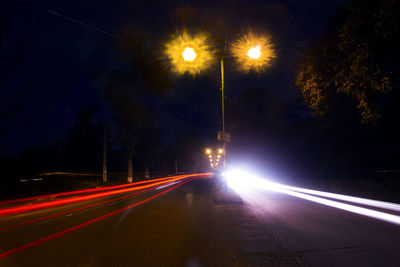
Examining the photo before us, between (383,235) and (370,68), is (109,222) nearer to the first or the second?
(383,235)

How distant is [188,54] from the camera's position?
10.3m

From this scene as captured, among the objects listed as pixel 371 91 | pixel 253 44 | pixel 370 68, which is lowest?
pixel 371 91

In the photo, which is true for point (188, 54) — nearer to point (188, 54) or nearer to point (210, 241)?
point (188, 54)

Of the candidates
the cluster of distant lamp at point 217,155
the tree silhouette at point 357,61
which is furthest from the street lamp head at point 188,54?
the tree silhouette at point 357,61

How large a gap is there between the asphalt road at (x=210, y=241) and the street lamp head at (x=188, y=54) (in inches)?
248

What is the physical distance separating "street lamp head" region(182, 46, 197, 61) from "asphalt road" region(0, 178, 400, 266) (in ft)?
20.6

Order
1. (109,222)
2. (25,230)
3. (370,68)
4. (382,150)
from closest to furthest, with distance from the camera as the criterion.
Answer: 1. (25,230)
2. (109,222)
3. (370,68)
4. (382,150)

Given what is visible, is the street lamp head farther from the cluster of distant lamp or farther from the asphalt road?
the asphalt road

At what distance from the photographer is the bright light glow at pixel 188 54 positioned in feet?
33.4

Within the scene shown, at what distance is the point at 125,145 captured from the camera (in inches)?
1634

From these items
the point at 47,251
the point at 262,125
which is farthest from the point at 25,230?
the point at 262,125

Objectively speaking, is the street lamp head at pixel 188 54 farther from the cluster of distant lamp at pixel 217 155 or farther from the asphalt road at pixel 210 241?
the asphalt road at pixel 210 241

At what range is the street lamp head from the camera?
10.2 meters

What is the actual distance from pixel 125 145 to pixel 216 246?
38.5m
